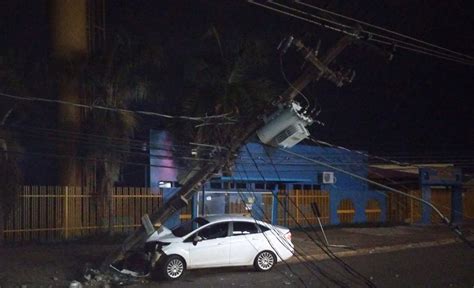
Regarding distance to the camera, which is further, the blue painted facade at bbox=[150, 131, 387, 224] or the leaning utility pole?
the blue painted facade at bbox=[150, 131, 387, 224]

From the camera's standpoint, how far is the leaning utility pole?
11.6 metres

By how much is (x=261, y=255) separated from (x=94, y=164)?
8677mm

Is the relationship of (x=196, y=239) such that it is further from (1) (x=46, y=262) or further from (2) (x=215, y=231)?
(1) (x=46, y=262)

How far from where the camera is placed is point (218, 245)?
52.2ft

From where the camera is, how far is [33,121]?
864 inches

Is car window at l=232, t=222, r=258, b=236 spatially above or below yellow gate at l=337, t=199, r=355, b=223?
above

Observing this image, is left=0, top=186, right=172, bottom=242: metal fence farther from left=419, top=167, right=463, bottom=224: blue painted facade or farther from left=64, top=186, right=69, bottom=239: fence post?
left=419, top=167, right=463, bottom=224: blue painted facade

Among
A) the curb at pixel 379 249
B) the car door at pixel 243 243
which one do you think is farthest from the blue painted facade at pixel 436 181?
the car door at pixel 243 243

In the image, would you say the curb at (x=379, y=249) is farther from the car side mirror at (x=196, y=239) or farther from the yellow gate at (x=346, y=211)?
the yellow gate at (x=346, y=211)

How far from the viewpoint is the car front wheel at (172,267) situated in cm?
1491

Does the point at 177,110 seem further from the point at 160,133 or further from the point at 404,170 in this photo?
the point at 404,170

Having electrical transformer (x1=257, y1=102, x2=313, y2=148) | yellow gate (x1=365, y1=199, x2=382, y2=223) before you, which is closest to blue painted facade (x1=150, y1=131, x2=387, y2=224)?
yellow gate (x1=365, y1=199, x2=382, y2=223)

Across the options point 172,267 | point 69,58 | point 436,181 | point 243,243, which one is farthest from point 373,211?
point 172,267

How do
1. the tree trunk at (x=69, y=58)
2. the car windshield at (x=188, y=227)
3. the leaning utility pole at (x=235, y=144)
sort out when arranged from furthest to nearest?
the tree trunk at (x=69, y=58), the car windshield at (x=188, y=227), the leaning utility pole at (x=235, y=144)
